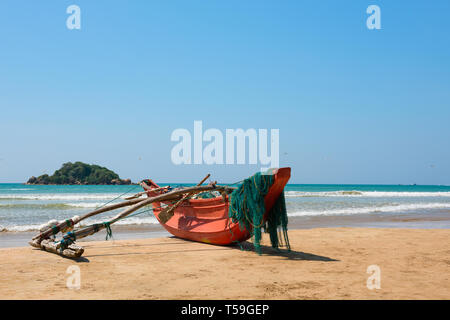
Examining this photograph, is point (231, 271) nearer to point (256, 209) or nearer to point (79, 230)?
point (256, 209)

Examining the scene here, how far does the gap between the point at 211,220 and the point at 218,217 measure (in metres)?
0.25

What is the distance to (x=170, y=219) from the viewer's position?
30.3 ft

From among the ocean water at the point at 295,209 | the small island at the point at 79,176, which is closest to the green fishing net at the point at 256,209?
the ocean water at the point at 295,209

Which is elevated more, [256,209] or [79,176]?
[256,209]

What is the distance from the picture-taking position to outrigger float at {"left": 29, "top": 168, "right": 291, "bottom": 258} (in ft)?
21.4

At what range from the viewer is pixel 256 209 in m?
6.57

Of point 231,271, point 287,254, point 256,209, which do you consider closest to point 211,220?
point 256,209

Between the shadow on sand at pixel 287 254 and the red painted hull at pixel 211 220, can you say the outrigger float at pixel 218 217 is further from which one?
the shadow on sand at pixel 287 254

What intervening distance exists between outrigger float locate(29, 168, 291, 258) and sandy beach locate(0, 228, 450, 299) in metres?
0.24

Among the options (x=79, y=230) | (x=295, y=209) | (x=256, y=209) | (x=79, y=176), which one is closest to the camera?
(x=256, y=209)

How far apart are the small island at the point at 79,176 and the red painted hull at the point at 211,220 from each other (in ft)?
232
